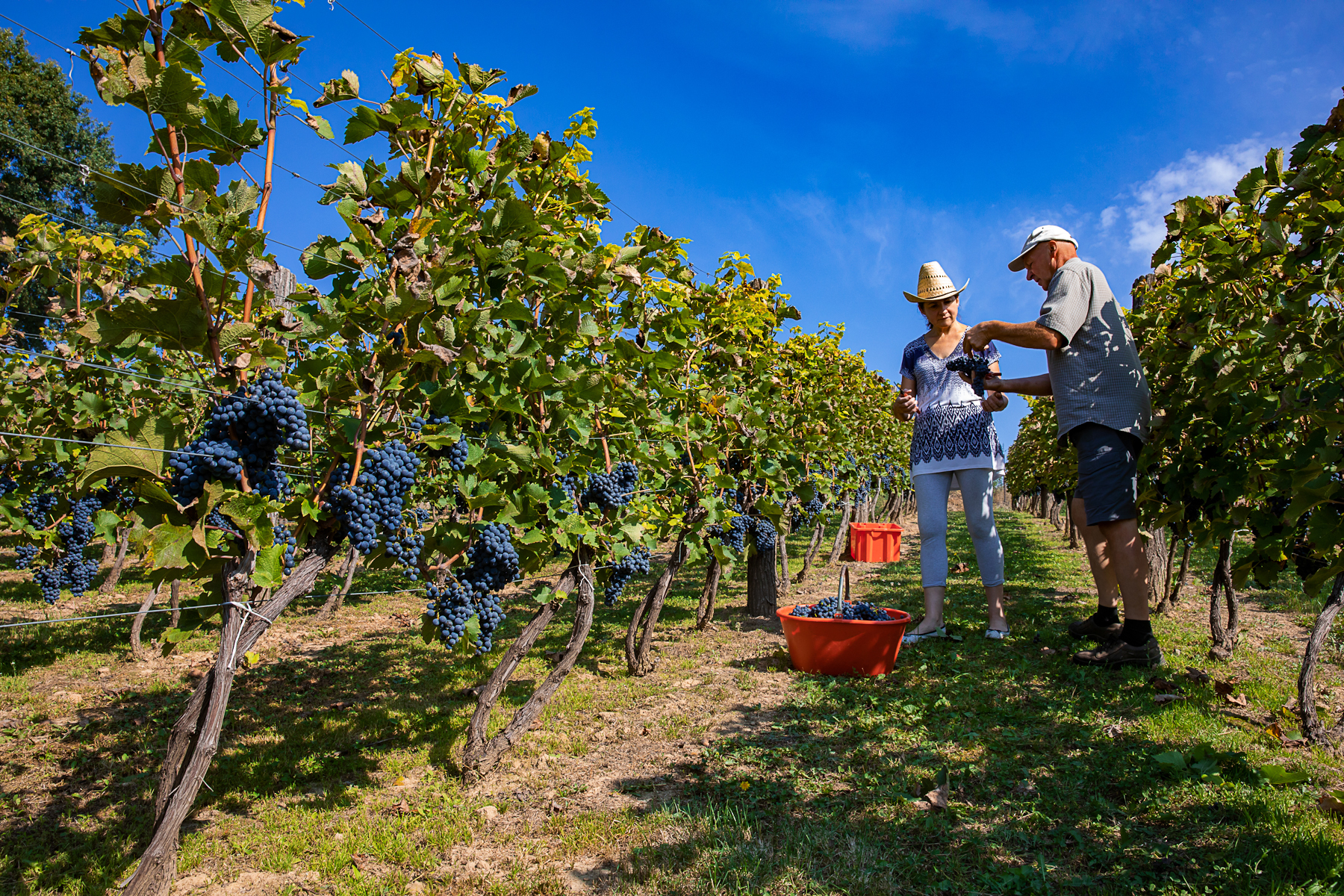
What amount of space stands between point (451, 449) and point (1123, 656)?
10.9ft

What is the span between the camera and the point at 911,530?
59.1 feet

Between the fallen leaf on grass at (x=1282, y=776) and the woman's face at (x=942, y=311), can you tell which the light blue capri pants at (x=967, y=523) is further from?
the fallen leaf on grass at (x=1282, y=776)

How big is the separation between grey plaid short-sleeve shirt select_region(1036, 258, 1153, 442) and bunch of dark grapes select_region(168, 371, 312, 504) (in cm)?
331

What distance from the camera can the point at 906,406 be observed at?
4.33 m

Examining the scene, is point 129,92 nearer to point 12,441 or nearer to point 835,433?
point 12,441

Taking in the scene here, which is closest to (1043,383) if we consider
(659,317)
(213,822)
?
(659,317)

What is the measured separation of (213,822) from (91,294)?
2422mm

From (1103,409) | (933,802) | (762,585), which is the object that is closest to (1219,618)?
(1103,409)

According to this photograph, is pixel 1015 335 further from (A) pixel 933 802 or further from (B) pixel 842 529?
(B) pixel 842 529

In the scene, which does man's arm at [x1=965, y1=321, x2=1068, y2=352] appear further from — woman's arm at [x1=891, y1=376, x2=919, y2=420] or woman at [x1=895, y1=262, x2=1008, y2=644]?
woman's arm at [x1=891, y1=376, x2=919, y2=420]

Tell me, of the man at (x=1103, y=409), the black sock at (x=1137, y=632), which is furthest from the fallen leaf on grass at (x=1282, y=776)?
the black sock at (x=1137, y=632)

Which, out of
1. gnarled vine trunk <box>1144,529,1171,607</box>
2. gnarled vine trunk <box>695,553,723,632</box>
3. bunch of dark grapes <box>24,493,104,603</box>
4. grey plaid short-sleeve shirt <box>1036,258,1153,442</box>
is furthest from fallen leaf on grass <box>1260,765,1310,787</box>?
bunch of dark grapes <box>24,493,104,603</box>

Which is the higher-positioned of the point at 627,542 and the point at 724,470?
the point at 724,470

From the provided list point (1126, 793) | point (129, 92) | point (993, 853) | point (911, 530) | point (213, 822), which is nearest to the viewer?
point (129, 92)
